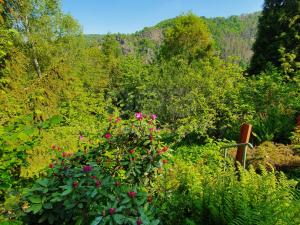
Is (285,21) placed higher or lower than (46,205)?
higher

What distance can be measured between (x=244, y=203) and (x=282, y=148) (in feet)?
13.7

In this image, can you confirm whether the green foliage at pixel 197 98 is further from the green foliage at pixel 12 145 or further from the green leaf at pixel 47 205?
the green leaf at pixel 47 205

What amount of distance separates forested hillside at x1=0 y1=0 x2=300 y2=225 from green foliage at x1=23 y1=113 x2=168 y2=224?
0.5 inches

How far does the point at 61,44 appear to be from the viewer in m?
19.5

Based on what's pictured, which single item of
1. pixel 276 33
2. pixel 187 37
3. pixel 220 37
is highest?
pixel 220 37

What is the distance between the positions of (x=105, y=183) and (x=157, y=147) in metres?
0.74

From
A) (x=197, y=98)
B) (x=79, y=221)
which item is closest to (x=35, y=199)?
(x=79, y=221)

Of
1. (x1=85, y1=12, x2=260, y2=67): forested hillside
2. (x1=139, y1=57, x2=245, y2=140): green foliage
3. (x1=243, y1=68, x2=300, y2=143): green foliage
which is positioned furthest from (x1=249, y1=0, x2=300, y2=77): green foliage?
(x1=85, y1=12, x2=260, y2=67): forested hillside

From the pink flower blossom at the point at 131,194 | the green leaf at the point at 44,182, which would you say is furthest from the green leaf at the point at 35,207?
the pink flower blossom at the point at 131,194

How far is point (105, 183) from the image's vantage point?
2.67m

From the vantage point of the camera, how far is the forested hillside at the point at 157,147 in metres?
2.65

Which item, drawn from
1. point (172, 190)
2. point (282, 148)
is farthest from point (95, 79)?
point (172, 190)

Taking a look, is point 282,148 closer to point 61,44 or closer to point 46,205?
point 46,205

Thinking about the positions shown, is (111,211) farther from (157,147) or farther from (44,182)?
(157,147)
